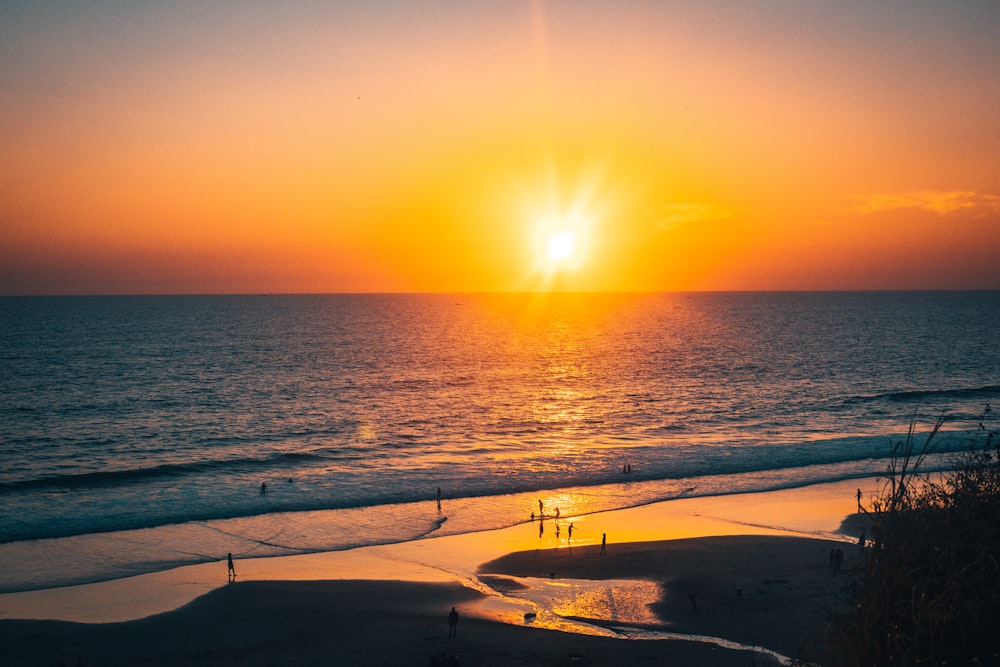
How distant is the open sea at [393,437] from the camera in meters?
37.6

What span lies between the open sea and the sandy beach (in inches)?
142

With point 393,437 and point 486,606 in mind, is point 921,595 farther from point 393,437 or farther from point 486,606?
point 393,437

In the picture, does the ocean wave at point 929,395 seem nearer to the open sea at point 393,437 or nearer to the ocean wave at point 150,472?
the open sea at point 393,437

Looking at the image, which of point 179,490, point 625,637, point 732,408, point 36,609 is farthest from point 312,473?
point 732,408

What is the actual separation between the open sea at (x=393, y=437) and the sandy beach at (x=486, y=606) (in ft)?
11.8

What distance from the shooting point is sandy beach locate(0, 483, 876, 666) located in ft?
74.1

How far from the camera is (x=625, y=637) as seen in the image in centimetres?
2358

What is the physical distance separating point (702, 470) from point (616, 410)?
24.7 metres

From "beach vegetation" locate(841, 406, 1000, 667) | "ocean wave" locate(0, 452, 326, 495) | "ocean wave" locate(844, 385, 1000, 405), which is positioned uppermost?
"beach vegetation" locate(841, 406, 1000, 667)

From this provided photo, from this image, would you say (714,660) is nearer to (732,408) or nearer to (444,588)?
(444,588)

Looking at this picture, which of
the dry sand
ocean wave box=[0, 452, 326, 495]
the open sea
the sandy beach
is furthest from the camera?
ocean wave box=[0, 452, 326, 495]

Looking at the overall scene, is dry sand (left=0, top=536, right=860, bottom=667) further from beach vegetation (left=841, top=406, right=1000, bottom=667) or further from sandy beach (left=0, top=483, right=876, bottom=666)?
beach vegetation (left=841, top=406, right=1000, bottom=667)

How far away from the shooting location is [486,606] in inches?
1035

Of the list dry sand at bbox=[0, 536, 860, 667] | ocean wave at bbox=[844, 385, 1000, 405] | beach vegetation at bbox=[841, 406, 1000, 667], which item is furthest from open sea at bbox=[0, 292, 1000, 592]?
beach vegetation at bbox=[841, 406, 1000, 667]
